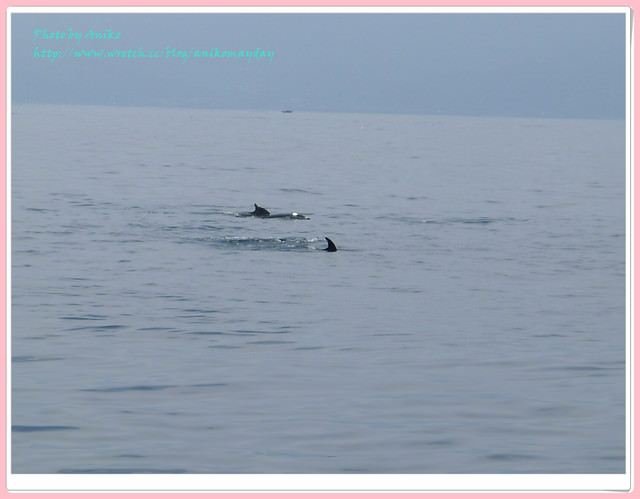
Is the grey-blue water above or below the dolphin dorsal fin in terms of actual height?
below

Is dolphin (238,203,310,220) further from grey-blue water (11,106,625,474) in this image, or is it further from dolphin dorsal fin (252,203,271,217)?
grey-blue water (11,106,625,474)

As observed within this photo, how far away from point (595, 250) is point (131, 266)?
366 inches

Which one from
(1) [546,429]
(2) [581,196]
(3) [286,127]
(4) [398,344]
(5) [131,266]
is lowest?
(1) [546,429]

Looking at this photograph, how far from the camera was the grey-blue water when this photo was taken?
41.6 feet

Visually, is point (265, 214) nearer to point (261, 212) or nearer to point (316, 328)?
point (261, 212)

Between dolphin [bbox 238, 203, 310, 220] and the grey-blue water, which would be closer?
the grey-blue water

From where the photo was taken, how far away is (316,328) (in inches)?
698

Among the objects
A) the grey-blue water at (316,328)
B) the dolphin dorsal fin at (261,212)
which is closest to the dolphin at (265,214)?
the dolphin dorsal fin at (261,212)

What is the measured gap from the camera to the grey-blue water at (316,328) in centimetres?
1269

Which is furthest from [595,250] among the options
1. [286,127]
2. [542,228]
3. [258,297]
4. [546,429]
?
[286,127]

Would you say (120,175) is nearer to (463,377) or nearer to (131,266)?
(131,266)

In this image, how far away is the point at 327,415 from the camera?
44.2 ft

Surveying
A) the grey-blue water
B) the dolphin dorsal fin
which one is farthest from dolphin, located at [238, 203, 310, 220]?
the grey-blue water

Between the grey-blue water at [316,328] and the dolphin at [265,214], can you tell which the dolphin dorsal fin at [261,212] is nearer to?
the dolphin at [265,214]
